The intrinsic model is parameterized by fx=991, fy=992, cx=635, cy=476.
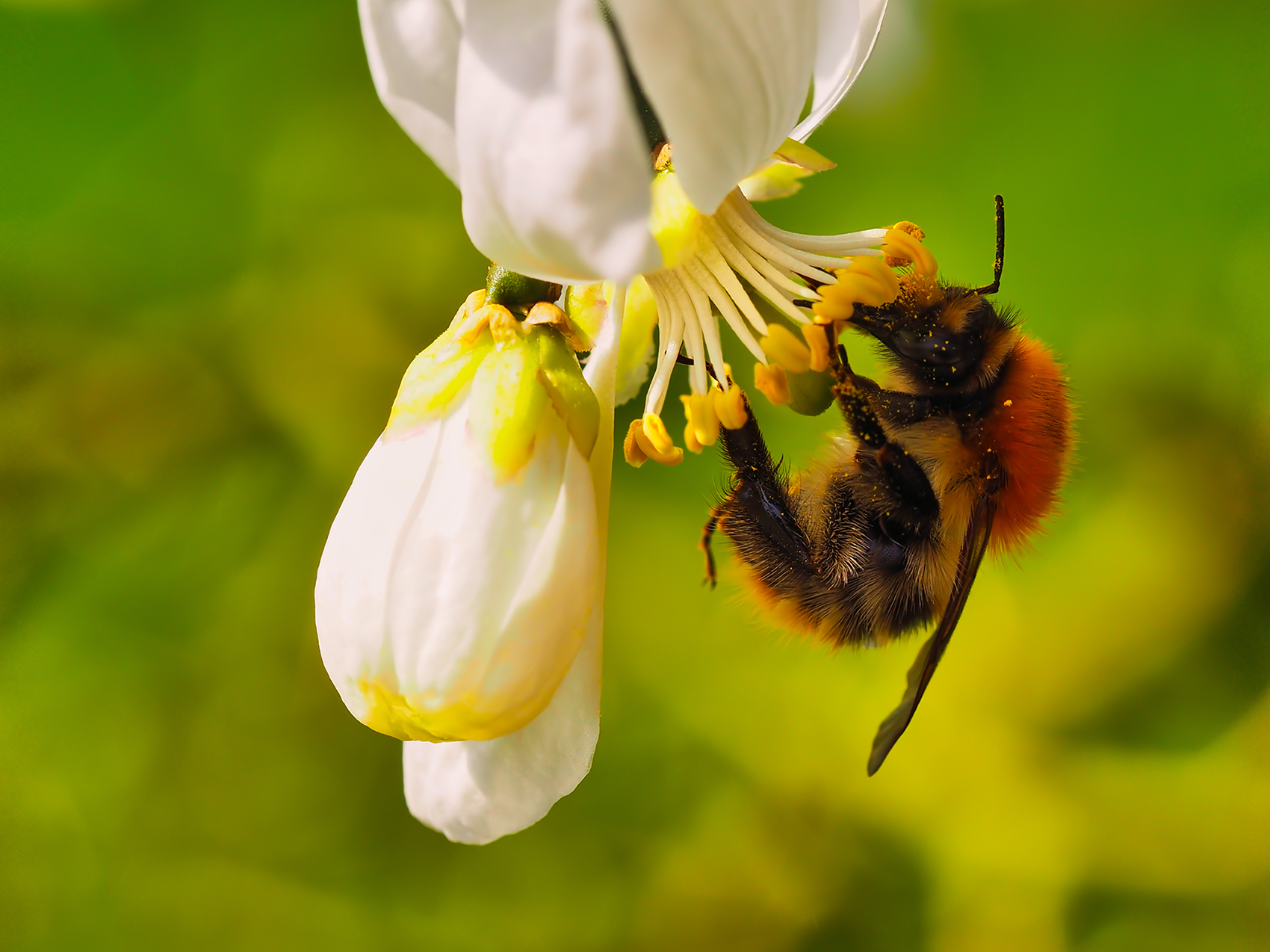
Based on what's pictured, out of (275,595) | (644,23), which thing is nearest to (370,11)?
(644,23)

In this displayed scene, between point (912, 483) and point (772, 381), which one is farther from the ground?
point (772, 381)

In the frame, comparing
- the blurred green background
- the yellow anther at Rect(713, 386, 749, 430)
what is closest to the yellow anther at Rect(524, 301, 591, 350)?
the yellow anther at Rect(713, 386, 749, 430)

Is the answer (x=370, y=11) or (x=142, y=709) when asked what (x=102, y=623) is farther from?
(x=370, y=11)

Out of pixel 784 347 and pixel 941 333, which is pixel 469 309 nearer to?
pixel 784 347

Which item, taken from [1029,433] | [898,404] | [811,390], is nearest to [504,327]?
[811,390]

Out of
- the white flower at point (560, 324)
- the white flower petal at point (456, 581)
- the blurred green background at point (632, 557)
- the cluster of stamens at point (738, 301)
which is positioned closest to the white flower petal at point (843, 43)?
the white flower at point (560, 324)

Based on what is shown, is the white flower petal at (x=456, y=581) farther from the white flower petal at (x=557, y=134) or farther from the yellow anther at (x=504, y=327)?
the white flower petal at (x=557, y=134)

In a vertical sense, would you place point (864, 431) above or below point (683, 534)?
above
